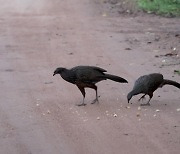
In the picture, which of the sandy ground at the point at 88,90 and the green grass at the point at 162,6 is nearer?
the sandy ground at the point at 88,90

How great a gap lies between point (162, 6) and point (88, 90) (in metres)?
9.63

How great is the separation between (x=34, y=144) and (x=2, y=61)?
205 inches

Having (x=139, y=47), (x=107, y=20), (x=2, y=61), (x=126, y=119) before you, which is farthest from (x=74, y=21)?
(x=126, y=119)

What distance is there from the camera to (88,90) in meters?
9.10

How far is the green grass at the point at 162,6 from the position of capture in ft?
57.6

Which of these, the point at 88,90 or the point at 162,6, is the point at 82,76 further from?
the point at 162,6

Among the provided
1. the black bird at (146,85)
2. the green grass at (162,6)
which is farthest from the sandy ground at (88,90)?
the green grass at (162,6)

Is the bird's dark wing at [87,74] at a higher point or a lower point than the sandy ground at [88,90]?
higher

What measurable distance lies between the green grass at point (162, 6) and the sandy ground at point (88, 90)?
0.69 m

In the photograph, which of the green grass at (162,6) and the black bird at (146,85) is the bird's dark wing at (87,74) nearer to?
the black bird at (146,85)

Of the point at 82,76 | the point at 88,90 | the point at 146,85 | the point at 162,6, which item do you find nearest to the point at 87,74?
the point at 82,76

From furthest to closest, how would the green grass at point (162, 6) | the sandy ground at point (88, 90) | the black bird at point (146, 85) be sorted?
the green grass at point (162, 6), the black bird at point (146, 85), the sandy ground at point (88, 90)

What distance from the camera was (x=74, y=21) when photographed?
Result: 16.8 metres

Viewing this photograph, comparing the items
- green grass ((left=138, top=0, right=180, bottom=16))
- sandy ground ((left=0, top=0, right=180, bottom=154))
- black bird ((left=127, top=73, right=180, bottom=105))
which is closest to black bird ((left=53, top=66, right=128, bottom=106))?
sandy ground ((left=0, top=0, right=180, bottom=154))
